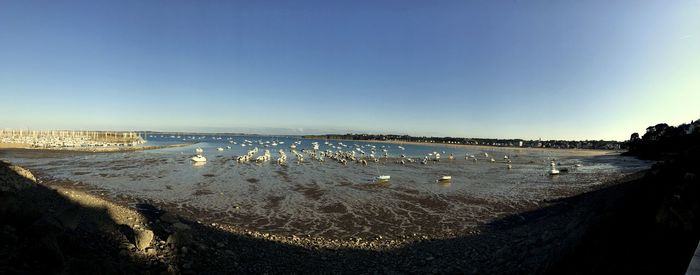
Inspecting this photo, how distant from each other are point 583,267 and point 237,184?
29622mm

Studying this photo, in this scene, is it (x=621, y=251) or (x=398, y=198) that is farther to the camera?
(x=398, y=198)

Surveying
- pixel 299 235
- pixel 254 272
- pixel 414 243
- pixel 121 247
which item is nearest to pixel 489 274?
pixel 414 243

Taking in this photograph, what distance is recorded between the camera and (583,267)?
7.23 m

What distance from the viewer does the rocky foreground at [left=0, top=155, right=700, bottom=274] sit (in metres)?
6.51

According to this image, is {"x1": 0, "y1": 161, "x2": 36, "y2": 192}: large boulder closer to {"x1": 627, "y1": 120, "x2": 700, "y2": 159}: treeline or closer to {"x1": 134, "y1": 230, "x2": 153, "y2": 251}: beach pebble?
{"x1": 134, "y1": 230, "x2": 153, "y2": 251}: beach pebble

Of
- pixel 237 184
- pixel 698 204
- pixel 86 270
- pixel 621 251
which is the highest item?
pixel 698 204

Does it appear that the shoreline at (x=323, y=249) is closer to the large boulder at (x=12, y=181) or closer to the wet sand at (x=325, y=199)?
the wet sand at (x=325, y=199)

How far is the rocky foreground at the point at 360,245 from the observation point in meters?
6.51

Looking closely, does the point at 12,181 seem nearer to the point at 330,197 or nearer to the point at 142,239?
the point at 142,239

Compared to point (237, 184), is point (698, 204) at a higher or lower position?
higher

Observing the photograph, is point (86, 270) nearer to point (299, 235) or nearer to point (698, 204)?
point (299, 235)

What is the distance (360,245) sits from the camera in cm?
1427

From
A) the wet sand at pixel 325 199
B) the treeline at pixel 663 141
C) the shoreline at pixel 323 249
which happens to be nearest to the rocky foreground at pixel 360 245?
the shoreline at pixel 323 249

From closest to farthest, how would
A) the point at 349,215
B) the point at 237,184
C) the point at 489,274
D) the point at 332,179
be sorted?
the point at 489,274 < the point at 349,215 < the point at 237,184 < the point at 332,179
